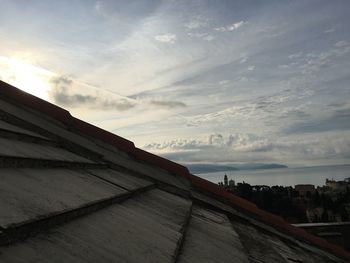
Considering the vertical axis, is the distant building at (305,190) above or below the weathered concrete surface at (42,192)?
above

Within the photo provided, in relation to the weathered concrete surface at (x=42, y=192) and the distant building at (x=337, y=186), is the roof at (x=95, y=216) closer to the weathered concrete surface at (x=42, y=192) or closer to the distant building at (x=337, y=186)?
the weathered concrete surface at (x=42, y=192)

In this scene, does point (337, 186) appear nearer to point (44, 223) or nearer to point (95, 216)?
point (95, 216)

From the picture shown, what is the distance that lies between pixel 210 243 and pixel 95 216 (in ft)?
3.01

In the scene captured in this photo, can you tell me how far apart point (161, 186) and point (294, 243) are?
1586 mm

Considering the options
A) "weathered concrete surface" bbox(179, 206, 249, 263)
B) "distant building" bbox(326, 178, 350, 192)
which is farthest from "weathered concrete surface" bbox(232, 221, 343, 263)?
"distant building" bbox(326, 178, 350, 192)

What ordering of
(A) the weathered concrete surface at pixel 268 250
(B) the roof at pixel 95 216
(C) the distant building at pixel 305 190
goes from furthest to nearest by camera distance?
(C) the distant building at pixel 305 190
(A) the weathered concrete surface at pixel 268 250
(B) the roof at pixel 95 216

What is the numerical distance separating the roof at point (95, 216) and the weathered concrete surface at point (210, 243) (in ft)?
0.03

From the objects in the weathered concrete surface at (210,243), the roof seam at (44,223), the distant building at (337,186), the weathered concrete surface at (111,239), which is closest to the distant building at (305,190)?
the distant building at (337,186)

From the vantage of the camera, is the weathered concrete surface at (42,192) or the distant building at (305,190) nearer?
the weathered concrete surface at (42,192)

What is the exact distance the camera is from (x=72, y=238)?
155 cm

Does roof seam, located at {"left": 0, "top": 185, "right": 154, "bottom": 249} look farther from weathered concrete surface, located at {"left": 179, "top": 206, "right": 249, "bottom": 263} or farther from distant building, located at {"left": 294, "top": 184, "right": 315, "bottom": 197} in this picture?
distant building, located at {"left": 294, "top": 184, "right": 315, "bottom": 197}

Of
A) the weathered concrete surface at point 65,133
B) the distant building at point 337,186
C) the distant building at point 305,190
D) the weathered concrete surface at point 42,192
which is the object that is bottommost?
the weathered concrete surface at point 42,192

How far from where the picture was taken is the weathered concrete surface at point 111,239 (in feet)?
4.22

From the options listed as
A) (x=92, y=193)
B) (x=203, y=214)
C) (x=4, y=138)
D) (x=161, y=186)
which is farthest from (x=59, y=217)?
(x=161, y=186)
